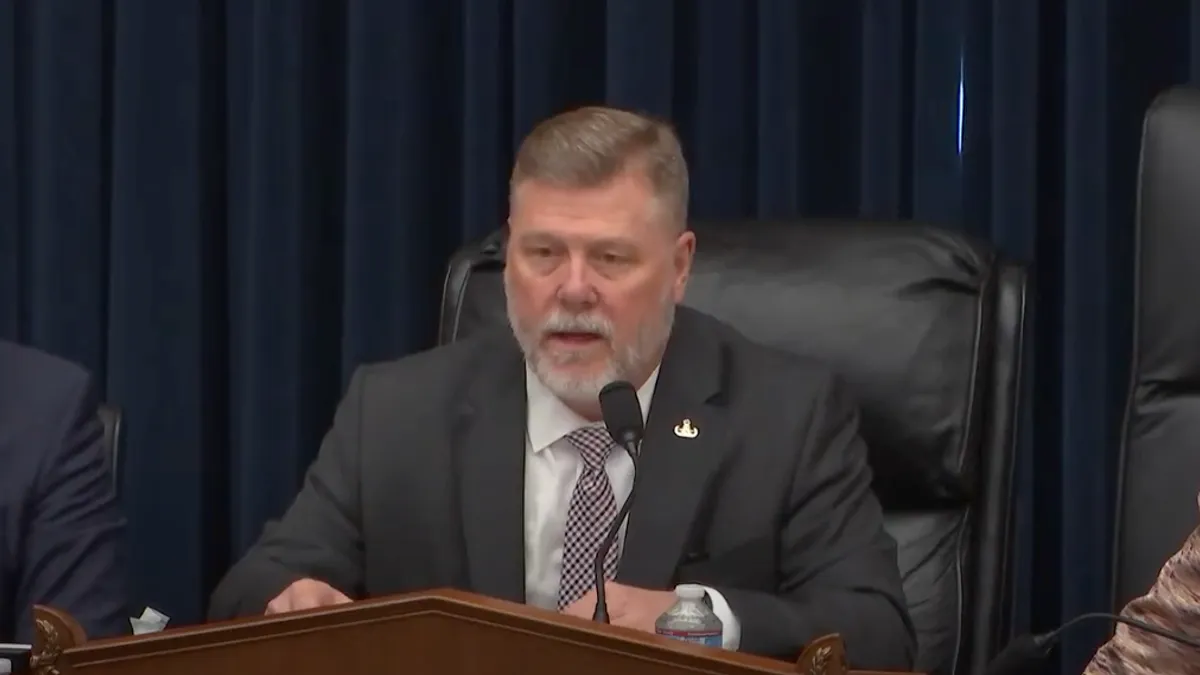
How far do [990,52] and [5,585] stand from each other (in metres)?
1.51

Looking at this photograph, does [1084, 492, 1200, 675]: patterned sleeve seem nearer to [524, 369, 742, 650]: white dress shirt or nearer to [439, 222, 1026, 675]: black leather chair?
[439, 222, 1026, 675]: black leather chair

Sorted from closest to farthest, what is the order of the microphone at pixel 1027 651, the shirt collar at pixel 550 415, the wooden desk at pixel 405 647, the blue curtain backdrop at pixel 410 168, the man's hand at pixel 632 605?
the wooden desk at pixel 405 647
the microphone at pixel 1027 651
the man's hand at pixel 632 605
the shirt collar at pixel 550 415
the blue curtain backdrop at pixel 410 168

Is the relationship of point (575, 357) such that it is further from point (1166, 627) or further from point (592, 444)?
point (1166, 627)

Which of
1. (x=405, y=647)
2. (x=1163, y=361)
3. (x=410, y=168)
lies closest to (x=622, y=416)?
(x=405, y=647)

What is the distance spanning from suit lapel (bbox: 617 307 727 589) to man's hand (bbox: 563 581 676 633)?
8.1 inches

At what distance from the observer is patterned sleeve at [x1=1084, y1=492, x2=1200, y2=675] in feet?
4.03

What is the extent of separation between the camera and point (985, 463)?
1.82 m

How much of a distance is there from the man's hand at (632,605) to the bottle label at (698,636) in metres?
0.07

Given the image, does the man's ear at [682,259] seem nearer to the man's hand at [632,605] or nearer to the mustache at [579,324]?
the mustache at [579,324]

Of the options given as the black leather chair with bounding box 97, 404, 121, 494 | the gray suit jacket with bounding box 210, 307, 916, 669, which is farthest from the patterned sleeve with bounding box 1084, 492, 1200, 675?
the black leather chair with bounding box 97, 404, 121, 494

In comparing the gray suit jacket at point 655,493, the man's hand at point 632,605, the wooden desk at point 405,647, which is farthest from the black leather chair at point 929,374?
the wooden desk at point 405,647

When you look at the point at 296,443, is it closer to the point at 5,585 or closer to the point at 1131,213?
the point at 5,585

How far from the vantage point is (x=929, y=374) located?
6.00 feet

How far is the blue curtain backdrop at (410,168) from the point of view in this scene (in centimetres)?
231
